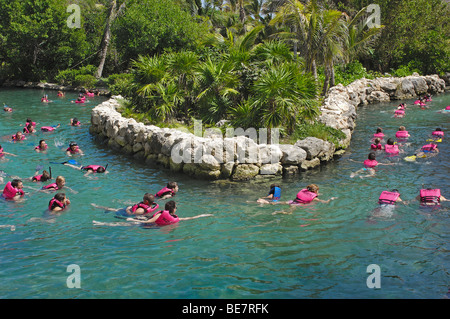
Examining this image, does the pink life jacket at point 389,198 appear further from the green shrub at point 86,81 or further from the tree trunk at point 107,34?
the tree trunk at point 107,34

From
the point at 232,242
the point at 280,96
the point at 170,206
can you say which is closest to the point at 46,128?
the point at 280,96

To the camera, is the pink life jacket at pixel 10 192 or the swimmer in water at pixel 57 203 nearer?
the swimmer in water at pixel 57 203

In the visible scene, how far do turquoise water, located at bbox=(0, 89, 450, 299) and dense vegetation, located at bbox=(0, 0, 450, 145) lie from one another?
395 cm

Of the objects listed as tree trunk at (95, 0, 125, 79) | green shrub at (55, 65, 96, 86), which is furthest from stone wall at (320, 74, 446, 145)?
green shrub at (55, 65, 96, 86)

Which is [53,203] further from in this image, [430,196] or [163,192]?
[430,196]

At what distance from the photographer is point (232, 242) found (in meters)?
10.7

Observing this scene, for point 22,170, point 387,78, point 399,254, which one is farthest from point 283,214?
point 387,78

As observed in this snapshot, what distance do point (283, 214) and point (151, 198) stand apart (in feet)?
12.5

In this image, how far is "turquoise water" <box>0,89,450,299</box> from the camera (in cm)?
845

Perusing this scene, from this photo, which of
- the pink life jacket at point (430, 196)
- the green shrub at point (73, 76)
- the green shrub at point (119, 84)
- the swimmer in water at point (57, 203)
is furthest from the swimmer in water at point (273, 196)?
the green shrub at point (73, 76)

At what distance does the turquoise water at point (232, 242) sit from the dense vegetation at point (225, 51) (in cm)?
395

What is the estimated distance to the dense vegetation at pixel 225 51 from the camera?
18859mm

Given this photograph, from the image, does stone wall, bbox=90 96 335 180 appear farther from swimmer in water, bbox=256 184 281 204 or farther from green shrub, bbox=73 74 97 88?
green shrub, bbox=73 74 97 88
